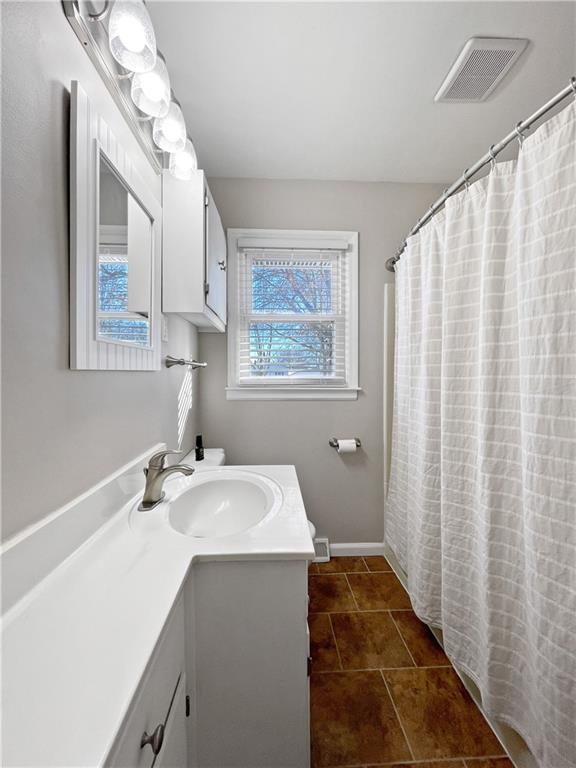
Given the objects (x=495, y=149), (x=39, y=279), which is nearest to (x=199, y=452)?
(x=39, y=279)

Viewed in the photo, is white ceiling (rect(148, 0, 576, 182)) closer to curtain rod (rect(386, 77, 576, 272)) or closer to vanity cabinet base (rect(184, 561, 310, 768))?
curtain rod (rect(386, 77, 576, 272))

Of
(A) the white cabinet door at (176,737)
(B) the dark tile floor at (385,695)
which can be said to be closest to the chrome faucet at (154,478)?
(A) the white cabinet door at (176,737)

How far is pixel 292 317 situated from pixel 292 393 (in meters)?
0.50

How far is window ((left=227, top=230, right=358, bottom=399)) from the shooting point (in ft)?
6.61

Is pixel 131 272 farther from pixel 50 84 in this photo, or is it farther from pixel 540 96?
pixel 540 96

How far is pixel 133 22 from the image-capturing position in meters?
0.76

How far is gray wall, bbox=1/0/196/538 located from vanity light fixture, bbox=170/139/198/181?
38cm

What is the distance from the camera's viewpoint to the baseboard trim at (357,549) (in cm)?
205

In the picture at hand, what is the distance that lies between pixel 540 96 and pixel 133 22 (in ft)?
5.64

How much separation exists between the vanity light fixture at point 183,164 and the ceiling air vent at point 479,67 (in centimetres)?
112

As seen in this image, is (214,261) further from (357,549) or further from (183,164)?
(357,549)

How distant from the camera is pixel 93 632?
1.68 feet

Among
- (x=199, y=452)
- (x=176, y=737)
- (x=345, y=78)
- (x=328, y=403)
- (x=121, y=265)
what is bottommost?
(x=176, y=737)

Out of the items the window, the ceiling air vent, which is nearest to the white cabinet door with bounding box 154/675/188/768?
the window
